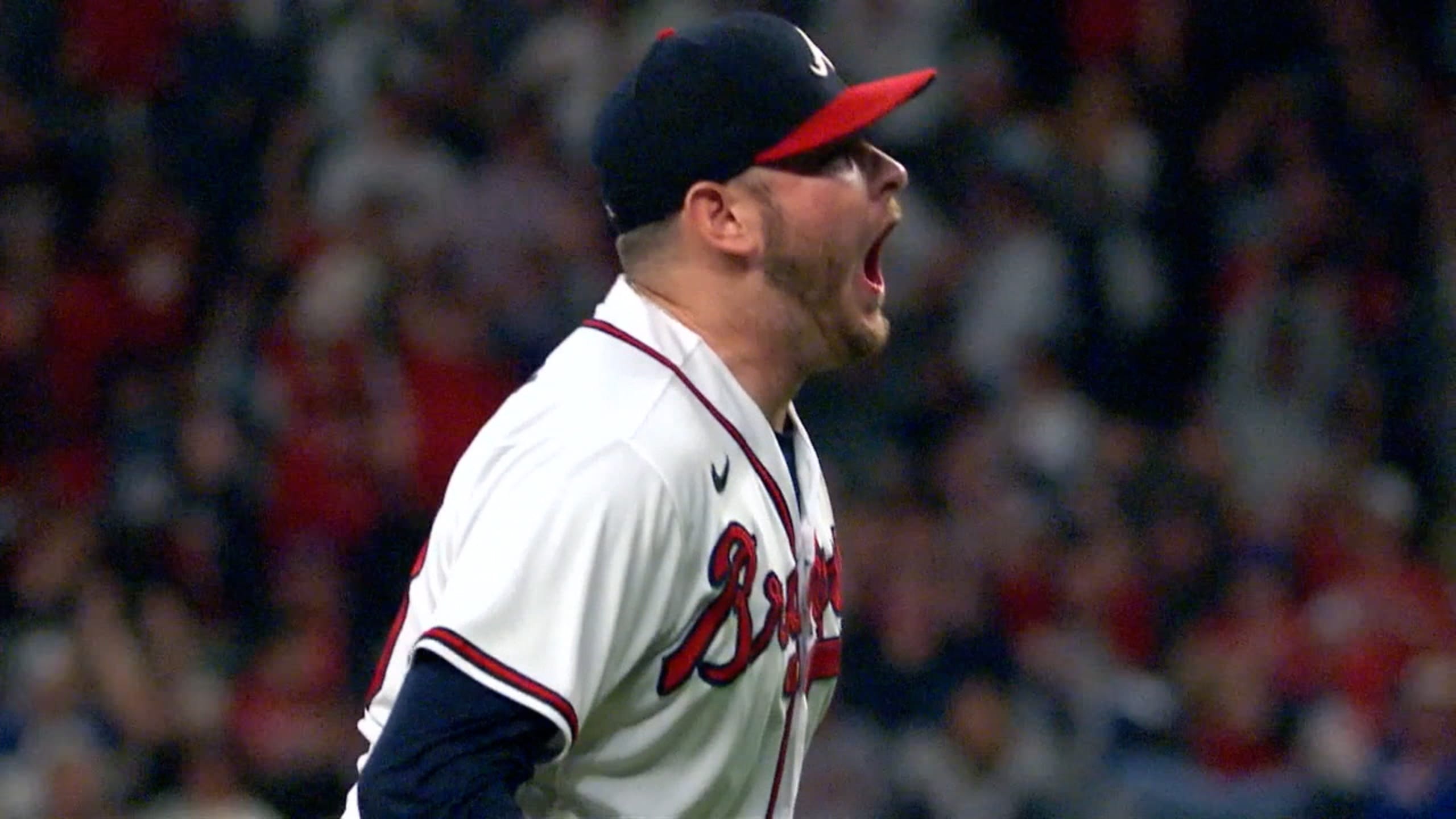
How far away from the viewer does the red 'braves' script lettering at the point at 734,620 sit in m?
2.13

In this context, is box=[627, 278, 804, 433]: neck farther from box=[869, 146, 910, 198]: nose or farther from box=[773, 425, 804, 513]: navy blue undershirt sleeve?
box=[869, 146, 910, 198]: nose

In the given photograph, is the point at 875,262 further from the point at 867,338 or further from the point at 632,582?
the point at 632,582

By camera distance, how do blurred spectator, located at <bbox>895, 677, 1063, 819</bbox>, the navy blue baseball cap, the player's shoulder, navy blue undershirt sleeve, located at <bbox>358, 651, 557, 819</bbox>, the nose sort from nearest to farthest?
navy blue undershirt sleeve, located at <bbox>358, 651, 557, 819</bbox>
the player's shoulder
the navy blue baseball cap
the nose
blurred spectator, located at <bbox>895, 677, 1063, 819</bbox>

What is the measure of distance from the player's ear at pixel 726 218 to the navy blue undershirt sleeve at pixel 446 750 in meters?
0.59

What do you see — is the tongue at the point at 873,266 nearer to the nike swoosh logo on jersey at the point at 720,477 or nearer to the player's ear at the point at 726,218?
the player's ear at the point at 726,218

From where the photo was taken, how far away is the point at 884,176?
2.38 metres

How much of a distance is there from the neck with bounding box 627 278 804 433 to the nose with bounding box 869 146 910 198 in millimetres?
190

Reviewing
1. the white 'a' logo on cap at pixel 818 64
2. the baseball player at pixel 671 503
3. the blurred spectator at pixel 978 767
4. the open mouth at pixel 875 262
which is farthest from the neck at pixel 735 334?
the blurred spectator at pixel 978 767

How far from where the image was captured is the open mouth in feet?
7.88

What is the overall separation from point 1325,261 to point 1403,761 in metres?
2.21

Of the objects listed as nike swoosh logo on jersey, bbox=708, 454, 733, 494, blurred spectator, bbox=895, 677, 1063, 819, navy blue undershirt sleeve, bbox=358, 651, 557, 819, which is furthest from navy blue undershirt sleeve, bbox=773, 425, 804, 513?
blurred spectator, bbox=895, 677, 1063, 819

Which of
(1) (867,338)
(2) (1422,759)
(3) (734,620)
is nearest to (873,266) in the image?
(1) (867,338)

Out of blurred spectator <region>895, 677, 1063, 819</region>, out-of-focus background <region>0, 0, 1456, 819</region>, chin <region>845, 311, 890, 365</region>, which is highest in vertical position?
chin <region>845, 311, 890, 365</region>

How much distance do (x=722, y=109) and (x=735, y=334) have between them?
26 cm
